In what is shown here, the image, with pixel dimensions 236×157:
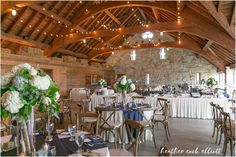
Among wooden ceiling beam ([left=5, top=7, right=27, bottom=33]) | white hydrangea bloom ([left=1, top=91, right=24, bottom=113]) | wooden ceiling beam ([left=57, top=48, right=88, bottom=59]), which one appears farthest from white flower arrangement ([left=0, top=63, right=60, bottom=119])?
wooden ceiling beam ([left=57, top=48, right=88, bottom=59])

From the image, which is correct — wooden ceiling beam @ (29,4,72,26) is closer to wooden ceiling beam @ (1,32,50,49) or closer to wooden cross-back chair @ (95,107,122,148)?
wooden ceiling beam @ (1,32,50,49)

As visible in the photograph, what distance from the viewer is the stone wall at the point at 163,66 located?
51.8 ft

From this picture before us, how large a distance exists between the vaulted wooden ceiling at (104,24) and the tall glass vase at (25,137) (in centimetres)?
489

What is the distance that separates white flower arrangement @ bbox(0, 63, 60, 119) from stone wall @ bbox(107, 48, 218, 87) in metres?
15.1

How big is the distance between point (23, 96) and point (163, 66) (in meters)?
15.5

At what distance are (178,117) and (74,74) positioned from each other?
25.8 ft

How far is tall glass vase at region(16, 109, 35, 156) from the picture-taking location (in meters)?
1.96

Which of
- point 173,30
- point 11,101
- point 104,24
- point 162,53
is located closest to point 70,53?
point 104,24

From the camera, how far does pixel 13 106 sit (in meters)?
1.79

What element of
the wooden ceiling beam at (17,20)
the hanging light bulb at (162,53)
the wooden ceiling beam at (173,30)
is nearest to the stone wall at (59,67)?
the wooden ceiling beam at (173,30)

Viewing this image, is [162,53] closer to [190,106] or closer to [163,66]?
[163,66]

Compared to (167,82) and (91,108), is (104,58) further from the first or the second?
(91,108)

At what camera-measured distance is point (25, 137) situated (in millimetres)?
1975

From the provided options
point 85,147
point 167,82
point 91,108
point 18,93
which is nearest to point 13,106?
point 18,93
